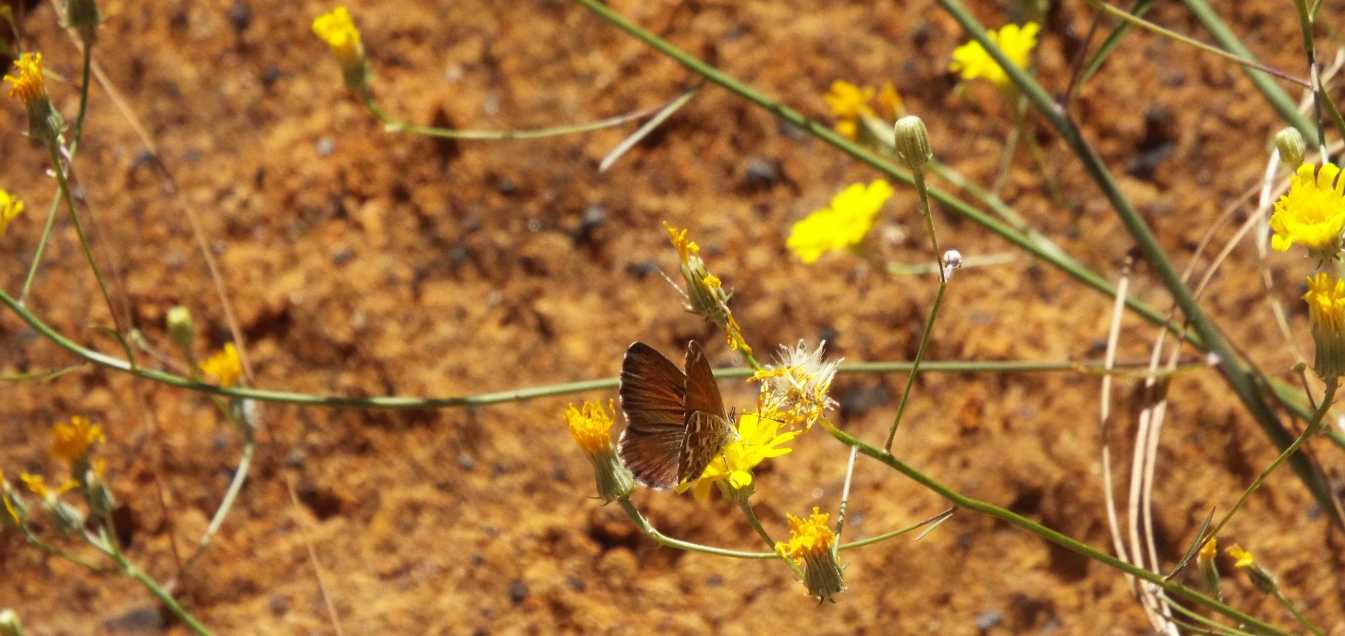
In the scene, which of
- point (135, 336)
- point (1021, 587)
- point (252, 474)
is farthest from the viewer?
point (252, 474)

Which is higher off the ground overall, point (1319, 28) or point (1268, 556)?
point (1319, 28)

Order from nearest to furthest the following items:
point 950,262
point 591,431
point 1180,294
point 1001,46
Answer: point 950,262 < point 591,431 < point 1180,294 < point 1001,46

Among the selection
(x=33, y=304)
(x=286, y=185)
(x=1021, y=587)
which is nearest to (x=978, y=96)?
(x=1021, y=587)

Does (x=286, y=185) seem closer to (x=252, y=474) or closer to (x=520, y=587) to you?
(x=252, y=474)

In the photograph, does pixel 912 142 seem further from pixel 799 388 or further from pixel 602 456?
pixel 602 456

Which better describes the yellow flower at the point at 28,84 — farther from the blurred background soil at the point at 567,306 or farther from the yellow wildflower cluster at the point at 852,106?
the yellow wildflower cluster at the point at 852,106

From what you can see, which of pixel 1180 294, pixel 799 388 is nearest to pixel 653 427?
pixel 799 388

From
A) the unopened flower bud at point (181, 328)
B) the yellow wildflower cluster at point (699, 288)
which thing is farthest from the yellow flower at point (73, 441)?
the yellow wildflower cluster at point (699, 288)
